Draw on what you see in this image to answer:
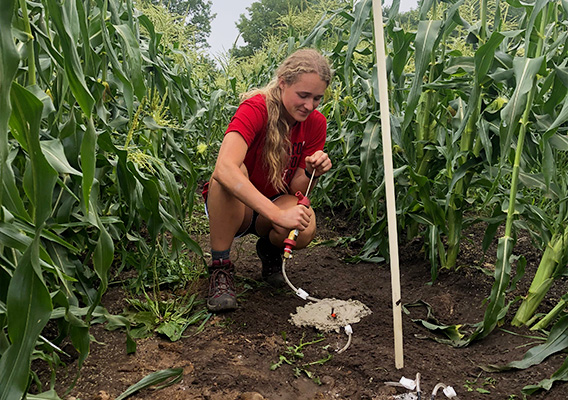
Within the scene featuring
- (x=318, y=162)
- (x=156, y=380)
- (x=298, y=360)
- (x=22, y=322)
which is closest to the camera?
(x=22, y=322)

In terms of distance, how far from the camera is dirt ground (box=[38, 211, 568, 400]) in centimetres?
166

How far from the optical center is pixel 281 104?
2.24m

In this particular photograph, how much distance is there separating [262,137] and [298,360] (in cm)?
103

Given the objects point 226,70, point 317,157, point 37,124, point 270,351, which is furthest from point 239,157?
point 226,70

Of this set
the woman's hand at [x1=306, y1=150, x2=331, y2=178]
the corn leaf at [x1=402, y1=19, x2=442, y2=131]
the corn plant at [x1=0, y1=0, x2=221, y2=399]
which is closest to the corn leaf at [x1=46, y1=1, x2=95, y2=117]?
Answer: the corn plant at [x1=0, y1=0, x2=221, y2=399]

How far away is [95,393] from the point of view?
1.58 meters

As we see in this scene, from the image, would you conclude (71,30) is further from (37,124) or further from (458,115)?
(458,115)

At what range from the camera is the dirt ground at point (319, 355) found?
5.45 ft

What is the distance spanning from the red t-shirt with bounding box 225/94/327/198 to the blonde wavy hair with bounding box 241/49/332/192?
1.6 inches

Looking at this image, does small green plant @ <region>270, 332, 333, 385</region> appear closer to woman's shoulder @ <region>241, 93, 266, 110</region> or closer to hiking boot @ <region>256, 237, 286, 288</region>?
hiking boot @ <region>256, 237, 286, 288</region>

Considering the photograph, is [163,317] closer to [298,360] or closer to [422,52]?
[298,360]

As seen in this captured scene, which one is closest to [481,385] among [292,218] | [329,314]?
[329,314]

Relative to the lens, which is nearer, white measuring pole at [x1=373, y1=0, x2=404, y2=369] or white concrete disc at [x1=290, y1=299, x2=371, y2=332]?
white measuring pole at [x1=373, y1=0, x2=404, y2=369]

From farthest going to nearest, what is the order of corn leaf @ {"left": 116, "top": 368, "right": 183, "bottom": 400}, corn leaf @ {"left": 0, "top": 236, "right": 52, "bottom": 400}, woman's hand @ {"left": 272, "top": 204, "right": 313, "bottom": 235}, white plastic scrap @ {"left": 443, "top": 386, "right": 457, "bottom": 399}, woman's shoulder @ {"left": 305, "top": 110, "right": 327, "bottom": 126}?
1. woman's shoulder @ {"left": 305, "top": 110, "right": 327, "bottom": 126}
2. woman's hand @ {"left": 272, "top": 204, "right": 313, "bottom": 235}
3. white plastic scrap @ {"left": 443, "top": 386, "right": 457, "bottom": 399}
4. corn leaf @ {"left": 116, "top": 368, "right": 183, "bottom": 400}
5. corn leaf @ {"left": 0, "top": 236, "right": 52, "bottom": 400}
